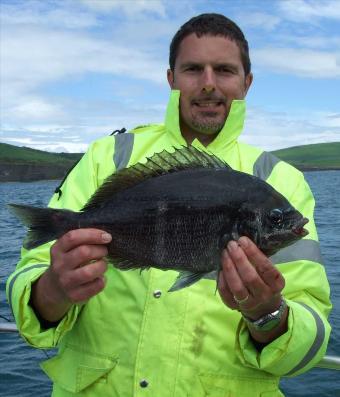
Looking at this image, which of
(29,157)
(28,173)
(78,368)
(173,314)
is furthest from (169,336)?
(29,157)

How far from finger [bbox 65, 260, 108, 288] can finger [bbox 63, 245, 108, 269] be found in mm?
33

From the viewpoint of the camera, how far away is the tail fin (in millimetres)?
3480

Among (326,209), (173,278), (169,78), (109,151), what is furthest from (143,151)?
(326,209)

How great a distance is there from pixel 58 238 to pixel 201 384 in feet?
4.57

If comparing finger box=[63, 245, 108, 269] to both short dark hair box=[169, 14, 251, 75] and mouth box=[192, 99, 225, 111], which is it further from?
short dark hair box=[169, 14, 251, 75]

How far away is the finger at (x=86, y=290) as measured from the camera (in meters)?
3.42

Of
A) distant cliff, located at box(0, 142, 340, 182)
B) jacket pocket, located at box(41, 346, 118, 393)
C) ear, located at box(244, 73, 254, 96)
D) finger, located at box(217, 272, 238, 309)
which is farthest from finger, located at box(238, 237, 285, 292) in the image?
distant cliff, located at box(0, 142, 340, 182)

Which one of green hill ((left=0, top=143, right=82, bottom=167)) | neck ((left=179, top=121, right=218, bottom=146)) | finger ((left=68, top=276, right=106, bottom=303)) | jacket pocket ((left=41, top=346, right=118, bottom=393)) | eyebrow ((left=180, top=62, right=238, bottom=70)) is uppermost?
green hill ((left=0, top=143, right=82, bottom=167))

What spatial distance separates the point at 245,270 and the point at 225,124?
162cm

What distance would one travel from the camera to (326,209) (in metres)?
39.7

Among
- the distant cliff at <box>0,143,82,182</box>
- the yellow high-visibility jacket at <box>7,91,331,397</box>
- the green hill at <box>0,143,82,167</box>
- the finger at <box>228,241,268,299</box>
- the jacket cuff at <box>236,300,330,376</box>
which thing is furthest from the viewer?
the green hill at <box>0,143,82,167</box>

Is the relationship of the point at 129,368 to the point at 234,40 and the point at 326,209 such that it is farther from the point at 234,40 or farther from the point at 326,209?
the point at 326,209

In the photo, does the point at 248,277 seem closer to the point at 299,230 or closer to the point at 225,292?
the point at 225,292

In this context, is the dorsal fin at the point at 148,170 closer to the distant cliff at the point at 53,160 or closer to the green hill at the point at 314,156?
the distant cliff at the point at 53,160
